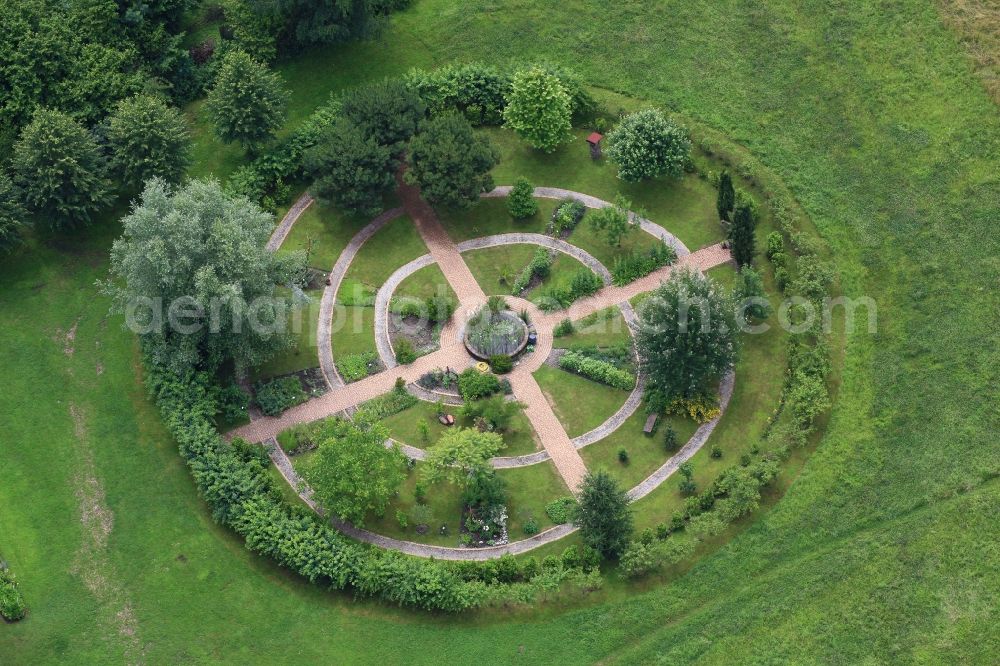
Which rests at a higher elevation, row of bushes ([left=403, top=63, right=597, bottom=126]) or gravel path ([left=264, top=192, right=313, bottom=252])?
row of bushes ([left=403, top=63, right=597, bottom=126])

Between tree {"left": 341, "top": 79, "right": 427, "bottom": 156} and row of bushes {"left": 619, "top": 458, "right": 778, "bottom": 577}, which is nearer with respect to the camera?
row of bushes {"left": 619, "top": 458, "right": 778, "bottom": 577}

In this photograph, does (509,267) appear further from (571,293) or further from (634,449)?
(634,449)

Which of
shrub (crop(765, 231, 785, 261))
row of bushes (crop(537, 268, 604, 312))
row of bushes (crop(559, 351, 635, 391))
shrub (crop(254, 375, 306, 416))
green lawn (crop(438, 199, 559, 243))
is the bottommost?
shrub (crop(254, 375, 306, 416))

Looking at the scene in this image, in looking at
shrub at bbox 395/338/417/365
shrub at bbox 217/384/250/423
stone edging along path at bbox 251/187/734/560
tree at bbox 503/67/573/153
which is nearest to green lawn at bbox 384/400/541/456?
stone edging along path at bbox 251/187/734/560

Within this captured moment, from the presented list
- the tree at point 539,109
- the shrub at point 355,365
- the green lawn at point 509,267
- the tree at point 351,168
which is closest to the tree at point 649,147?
the tree at point 539,109

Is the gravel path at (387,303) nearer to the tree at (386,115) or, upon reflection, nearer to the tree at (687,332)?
the tree at (386,115)

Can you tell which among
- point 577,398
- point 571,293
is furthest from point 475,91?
point 577,398

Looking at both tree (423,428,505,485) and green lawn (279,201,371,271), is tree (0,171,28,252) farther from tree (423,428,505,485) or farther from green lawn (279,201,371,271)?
tree (423,428,505,485)
